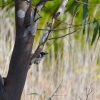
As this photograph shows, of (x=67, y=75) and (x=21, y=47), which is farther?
(x=67, y=75)

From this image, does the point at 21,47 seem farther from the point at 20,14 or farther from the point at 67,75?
the point at 67,75

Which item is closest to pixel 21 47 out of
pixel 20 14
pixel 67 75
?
pixel 20 14

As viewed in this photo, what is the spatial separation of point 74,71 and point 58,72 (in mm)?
158

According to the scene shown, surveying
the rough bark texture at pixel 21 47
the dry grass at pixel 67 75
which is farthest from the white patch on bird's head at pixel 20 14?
the dry grass at pixel 67 75

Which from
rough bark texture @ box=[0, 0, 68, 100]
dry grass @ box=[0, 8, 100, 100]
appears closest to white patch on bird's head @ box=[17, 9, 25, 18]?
rough bark texture @ box=[0, 0, 68, 100]

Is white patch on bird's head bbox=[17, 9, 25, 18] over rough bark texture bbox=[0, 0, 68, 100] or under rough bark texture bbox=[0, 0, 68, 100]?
over

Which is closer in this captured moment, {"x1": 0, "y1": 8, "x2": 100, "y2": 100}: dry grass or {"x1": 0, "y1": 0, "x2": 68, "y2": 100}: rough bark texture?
{"x1": 0, "y1": 0, "x2": 68, "y2": 100}: rough bark texture

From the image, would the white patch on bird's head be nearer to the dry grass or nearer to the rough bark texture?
the rough bark texture

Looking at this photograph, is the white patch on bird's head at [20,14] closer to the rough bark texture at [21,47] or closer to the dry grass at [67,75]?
the rough bark texture at [21,47]

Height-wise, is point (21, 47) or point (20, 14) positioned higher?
point (20, 14)

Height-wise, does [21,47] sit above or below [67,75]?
below

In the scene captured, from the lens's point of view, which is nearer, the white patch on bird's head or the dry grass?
the white patch on bird's head

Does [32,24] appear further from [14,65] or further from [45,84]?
[45,84]

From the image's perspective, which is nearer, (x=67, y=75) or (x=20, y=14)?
(x=20, y=14)
